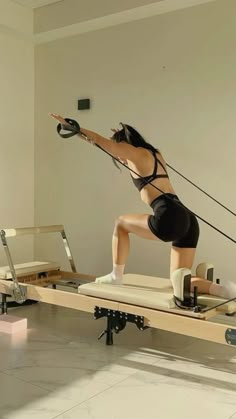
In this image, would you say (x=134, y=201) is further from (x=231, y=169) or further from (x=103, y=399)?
(x=103, y=399)

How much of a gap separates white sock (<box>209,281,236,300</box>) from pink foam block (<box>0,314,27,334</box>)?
1.44 meters

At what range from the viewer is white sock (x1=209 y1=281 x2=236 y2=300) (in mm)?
3053

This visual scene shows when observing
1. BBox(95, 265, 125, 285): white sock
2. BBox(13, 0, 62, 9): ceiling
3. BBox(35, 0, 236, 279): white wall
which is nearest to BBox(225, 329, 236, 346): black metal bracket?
BBox(95, 265, 125, 285): white sock

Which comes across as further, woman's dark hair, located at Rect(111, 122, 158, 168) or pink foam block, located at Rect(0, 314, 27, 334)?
pink foam block, located at Rect(0, 314, 27, 334)

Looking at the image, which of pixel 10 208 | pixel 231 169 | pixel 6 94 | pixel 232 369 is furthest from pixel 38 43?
pixel 232 369

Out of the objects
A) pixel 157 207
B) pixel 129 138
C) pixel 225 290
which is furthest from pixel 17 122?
pixel 225 290

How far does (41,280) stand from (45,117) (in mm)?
2058

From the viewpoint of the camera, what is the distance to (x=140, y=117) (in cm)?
453

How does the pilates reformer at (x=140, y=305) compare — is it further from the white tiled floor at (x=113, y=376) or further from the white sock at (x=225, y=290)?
the white tiled floor at (x=113, y=376)

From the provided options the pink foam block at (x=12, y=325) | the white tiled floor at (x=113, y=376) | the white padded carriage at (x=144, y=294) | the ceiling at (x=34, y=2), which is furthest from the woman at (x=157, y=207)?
the ceiling at (x=34, y=2)

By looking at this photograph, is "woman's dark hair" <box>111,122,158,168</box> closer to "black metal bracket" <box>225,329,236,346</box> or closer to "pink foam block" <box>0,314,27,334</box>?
"black metal bracket" <box>225,329,236,346</box>

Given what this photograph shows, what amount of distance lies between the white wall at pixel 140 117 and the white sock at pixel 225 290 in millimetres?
916

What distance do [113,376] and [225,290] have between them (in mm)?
942

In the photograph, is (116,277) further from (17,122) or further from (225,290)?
(17,122)
